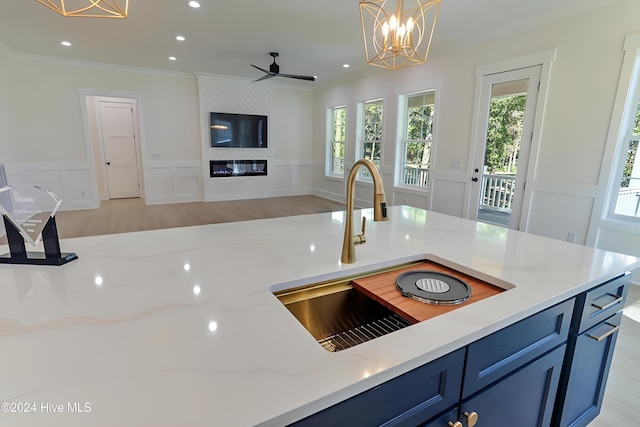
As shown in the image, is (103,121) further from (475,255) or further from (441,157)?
(475,255)

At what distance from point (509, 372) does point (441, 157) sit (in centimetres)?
420

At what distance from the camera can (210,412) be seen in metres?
0.52

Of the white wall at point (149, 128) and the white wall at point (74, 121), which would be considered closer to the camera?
the white wall at point (74, 121)

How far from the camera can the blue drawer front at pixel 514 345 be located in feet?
2.75

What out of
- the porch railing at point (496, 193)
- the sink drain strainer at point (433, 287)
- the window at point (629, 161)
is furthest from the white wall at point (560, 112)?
the sink drain strainer at point (433, 287)

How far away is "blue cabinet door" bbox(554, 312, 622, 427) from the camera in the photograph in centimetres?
120

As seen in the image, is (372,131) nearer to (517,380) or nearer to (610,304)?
(610,304)

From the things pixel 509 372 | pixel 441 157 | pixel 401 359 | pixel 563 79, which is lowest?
pixel 509 372

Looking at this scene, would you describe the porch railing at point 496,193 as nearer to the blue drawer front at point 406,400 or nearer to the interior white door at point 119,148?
the blue drawer front at point 406,400

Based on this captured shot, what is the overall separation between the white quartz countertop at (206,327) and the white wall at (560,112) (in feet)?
8.29

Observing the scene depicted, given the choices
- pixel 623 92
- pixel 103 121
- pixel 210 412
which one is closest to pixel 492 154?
pixel 623 92

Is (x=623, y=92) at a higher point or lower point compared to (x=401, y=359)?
higher

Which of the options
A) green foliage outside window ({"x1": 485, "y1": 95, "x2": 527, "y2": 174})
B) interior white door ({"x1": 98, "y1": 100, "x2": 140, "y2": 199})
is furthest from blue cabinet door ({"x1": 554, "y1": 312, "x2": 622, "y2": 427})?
interior white door ({"x1": 98, "y1": 100, "x2": 140, "y2": 199})

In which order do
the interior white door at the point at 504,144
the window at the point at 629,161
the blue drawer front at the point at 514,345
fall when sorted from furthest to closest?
1. the interior white door at the point at 504,144
2. the window at the point at 629,161
3. the blue drawer front at the point at 514,345
